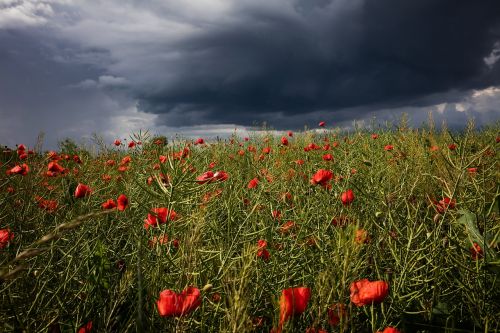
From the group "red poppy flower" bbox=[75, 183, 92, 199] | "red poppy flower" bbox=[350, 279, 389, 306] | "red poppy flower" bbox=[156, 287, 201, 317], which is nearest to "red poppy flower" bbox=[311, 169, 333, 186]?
"red poppy flower" bbox=[350, 279, 389, 306]

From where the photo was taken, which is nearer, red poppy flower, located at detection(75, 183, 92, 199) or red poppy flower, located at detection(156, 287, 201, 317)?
red poppy flower, located at detection(156, 287, 201, 317)

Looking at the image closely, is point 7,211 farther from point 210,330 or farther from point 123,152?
point 123,152

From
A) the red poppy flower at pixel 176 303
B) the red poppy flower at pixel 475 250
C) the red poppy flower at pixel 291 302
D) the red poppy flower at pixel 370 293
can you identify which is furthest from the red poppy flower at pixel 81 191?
the red poppy flower at pixel 475 250

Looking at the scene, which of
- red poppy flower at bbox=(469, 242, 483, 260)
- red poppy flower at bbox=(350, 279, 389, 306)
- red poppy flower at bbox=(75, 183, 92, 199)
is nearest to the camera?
red poppy flower at bbox=(350, 279, 389, 306)

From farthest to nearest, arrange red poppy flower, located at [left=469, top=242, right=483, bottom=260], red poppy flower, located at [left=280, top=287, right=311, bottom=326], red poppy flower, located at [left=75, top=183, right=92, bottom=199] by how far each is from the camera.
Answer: red poppy flower, located at [left=75, top=183, right=92, bottom=199], red poppy flower, located at [left=469, top=242, right=483, bottom=260], red poppy flower, located at [left=280, top=287, right=311, bottom=326]

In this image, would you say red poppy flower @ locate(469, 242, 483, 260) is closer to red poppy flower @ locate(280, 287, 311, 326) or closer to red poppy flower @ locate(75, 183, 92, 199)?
red poppy flower @ locate(280, 287, 311, 326)

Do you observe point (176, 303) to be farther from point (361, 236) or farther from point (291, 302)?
point (361, 236)

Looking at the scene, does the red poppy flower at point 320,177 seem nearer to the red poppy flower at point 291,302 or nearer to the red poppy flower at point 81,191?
the red poppy flower at point 291,302

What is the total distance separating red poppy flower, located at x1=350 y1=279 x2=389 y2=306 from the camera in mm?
1085

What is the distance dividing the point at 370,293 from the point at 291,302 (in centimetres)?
28

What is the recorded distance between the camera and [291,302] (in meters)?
0.98

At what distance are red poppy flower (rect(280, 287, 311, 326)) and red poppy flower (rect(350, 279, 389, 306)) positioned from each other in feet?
0.58

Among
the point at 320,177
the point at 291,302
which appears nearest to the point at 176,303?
the point at 291,302

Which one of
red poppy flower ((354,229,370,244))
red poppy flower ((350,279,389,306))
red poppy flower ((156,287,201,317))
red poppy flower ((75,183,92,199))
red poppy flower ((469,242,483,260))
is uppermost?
red poppy flower ((75,183,92,199))
